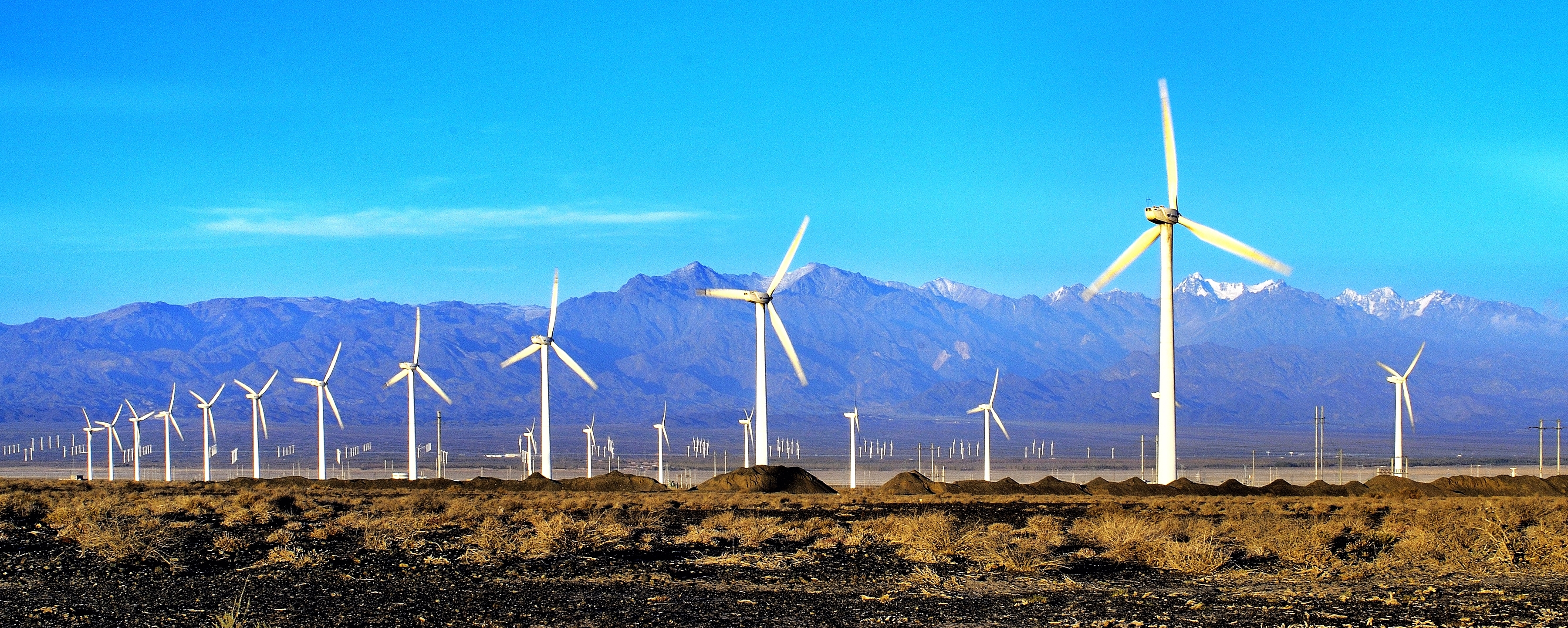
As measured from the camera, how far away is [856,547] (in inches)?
1017

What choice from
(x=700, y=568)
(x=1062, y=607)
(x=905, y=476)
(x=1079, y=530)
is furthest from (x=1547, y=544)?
(x=905, y=476)

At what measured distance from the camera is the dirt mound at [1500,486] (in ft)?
190

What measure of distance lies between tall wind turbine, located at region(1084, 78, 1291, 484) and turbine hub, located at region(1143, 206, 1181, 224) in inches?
0.6

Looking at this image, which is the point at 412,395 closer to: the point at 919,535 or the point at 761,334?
the point at 761,334

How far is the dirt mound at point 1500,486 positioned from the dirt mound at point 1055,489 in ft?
51.7

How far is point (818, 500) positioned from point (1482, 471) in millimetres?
149958

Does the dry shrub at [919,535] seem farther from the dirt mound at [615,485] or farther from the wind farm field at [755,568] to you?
the dirt mound at [615,485]

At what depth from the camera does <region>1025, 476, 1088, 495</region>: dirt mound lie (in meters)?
56.2


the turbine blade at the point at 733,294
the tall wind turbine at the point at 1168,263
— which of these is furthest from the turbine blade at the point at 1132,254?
the turbine blade at the point at 733,294

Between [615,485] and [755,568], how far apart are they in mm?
39709

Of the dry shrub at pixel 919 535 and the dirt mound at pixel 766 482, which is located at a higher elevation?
the dry shrub at pixel 919 535

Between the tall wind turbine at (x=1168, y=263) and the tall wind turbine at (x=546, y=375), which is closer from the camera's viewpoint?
the tall wind turbine at (x=1168, y=263)

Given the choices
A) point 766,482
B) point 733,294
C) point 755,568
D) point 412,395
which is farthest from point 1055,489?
point 412,395

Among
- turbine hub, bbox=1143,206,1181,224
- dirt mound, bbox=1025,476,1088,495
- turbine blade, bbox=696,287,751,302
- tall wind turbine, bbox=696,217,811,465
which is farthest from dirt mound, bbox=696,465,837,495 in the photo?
turbine hub, bbox=1143,206,1181,224
